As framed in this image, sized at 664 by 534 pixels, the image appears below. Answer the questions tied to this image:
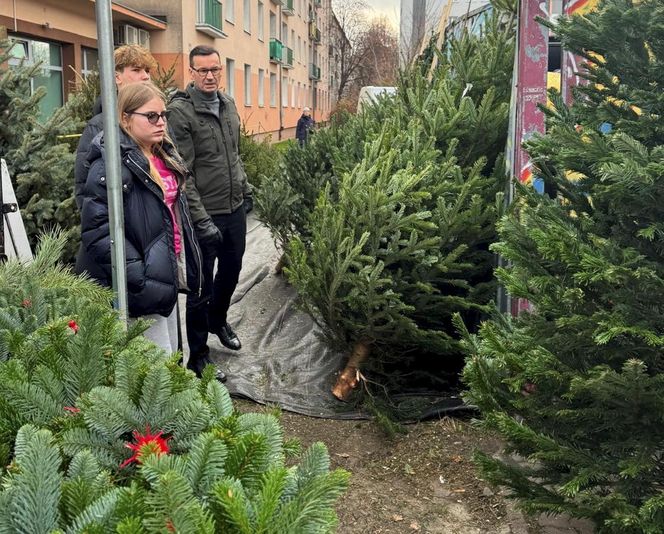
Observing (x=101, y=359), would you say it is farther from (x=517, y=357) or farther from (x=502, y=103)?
(x=502, y=103)

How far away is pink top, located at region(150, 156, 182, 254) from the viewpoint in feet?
10.9

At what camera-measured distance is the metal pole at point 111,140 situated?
2260 mm

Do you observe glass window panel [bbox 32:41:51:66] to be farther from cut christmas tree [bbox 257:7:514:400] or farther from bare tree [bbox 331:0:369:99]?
bare tree [bbox 331:0:369:99]

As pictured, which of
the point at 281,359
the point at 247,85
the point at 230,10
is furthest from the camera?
the point at 247,85

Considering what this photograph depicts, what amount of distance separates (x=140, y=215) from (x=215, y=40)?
2207cm

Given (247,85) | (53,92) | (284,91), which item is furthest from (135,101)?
(284,91)

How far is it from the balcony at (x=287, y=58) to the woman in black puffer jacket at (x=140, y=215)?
1409 inches

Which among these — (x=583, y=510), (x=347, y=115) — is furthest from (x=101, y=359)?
(x=347, y=115)

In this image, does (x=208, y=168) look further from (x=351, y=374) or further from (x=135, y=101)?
(x=351, y=374)

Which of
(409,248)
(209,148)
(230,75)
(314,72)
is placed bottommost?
(409,248)

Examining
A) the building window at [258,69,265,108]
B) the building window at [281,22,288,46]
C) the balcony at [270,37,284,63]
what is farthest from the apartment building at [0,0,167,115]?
the building window at [281,22,288,46]

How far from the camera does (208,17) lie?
2142 centimetres

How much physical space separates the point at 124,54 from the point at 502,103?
2426mm

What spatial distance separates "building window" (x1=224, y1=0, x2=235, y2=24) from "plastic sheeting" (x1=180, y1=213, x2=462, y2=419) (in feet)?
70.6
